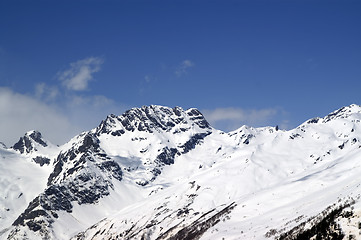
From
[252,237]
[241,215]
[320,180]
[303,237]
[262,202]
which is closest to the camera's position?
[303,237]

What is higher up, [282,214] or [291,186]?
[291,186]

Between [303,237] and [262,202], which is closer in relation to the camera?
[303,237]

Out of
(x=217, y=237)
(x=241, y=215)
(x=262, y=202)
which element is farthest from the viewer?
(x=262, y=202)

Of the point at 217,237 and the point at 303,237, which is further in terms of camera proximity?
the point at 217,237

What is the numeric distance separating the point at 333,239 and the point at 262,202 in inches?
3261

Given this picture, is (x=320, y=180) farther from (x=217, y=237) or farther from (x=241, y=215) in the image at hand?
(x=217, y=237)

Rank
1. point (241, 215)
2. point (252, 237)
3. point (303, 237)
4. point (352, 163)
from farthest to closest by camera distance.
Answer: point (352, 163), point (241, 215), point (252, 237), point (303, 237)

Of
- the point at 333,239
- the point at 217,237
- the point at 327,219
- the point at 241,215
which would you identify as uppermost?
the point at 241,215

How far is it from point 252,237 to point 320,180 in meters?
79.2

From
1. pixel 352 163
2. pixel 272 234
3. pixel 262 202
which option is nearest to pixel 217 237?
pixel 272 234

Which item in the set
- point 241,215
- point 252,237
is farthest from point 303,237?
point 241,215

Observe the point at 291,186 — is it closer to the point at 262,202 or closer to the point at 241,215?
the point at 262,202

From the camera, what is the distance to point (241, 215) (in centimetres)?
10900

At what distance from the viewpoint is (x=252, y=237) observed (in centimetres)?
6825
